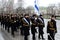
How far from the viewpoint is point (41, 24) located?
14.2m

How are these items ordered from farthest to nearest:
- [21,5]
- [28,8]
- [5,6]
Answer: [5,6] → [21,5] → [28,8]

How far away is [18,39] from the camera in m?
16.0

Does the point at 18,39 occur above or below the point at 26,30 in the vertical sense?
below

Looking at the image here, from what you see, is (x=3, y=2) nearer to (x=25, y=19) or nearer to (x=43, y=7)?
(x=43, y=7)

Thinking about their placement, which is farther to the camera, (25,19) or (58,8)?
(58,8)

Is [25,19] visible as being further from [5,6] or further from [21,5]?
[5,6]

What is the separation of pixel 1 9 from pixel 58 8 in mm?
24657

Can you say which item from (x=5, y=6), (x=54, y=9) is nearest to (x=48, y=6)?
(x=54, y=9)

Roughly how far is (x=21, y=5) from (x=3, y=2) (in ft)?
42.6

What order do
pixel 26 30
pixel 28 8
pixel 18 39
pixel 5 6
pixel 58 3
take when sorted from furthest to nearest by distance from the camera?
pixel 5 6 < pixel 28 8 < pixel 58 3 < pixel 18 39 < pixel 26 30

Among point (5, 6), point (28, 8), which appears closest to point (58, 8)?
point (28, 8)

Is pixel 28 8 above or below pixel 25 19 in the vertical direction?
below

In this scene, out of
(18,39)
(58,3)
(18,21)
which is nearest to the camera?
(18,39)

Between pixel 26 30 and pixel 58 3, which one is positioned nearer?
pixel 26 30
